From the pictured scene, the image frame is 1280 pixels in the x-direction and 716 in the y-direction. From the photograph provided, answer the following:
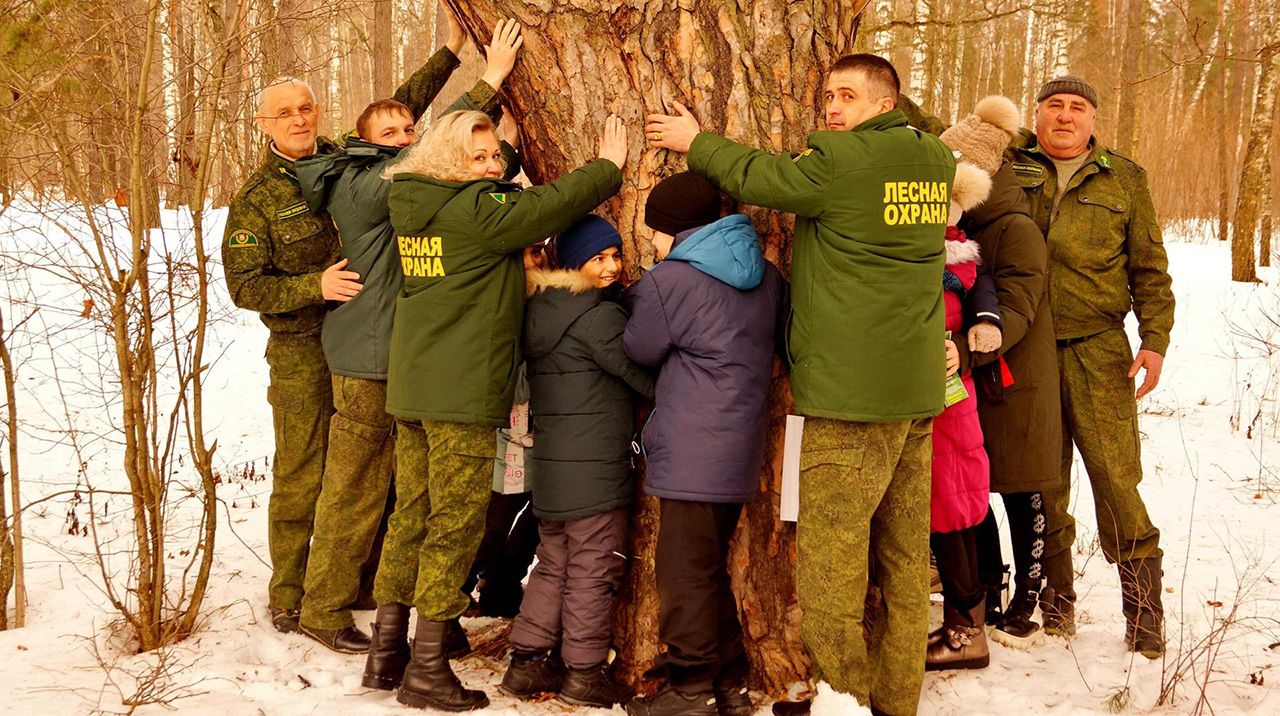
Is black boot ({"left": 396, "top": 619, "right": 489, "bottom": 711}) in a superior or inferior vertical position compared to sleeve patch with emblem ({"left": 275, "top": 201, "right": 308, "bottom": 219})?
inferior

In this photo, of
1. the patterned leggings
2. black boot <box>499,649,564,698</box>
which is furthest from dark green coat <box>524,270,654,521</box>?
the patterned leggings

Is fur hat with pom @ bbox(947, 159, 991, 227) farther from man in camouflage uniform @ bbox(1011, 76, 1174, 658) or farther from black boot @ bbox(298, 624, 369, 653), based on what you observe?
black boot @ bbox(298, 624, 369, 653)

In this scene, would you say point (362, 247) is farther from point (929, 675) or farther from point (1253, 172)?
point (1253, 172)

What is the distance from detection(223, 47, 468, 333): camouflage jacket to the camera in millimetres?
3736

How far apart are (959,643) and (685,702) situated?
4.02 feet

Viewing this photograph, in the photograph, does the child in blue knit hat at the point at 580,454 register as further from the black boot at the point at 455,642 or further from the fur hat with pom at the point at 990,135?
the fur hat with pom at the point at 990,135

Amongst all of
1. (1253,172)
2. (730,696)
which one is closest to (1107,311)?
(730,696)

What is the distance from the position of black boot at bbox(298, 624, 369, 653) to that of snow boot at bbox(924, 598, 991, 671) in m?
2.32

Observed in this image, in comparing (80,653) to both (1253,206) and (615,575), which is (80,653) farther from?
(1253,206)

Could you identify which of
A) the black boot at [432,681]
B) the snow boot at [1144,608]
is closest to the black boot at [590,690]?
the black boot at [432,681]

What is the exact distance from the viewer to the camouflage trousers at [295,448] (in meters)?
3.89

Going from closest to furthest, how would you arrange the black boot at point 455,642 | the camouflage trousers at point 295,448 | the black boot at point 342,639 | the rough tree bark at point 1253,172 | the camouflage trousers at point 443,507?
the camouflage trousers at point 443,507, the black boot at point 455,642, the black boot at point 342,639, the camouflage trousers at point 295,448, the rough tree bark at point 1253,172

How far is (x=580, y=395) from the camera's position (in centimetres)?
325

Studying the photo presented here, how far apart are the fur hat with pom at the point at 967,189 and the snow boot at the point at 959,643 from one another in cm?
156
